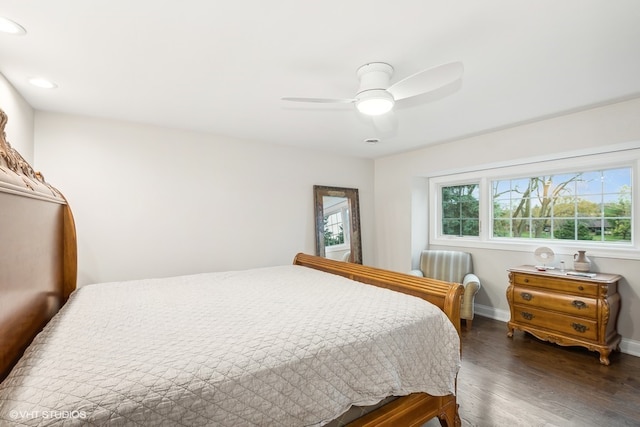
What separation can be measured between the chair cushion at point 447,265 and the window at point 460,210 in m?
0.41

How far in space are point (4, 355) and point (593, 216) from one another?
4572 millimetres

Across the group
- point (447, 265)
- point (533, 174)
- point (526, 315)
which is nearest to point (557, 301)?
point (526, 315)

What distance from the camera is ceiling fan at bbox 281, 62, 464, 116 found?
1560 millimetres

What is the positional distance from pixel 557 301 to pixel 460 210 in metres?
1.70

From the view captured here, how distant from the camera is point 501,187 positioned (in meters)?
3.89

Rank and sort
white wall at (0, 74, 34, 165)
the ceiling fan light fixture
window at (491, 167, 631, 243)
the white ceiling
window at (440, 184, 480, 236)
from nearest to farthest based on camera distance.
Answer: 1. the white ceiling
2. the ceiling fan light fixture
3. white wall at (0, 74, 34, 165)
4. window at (491, 167, 631, 243)
5. window at (440, 184, 480, 236)

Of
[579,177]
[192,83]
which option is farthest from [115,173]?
[579,177]

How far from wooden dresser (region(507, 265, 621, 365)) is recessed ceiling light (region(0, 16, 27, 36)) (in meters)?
4.22

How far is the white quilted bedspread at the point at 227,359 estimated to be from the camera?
3.11 feet

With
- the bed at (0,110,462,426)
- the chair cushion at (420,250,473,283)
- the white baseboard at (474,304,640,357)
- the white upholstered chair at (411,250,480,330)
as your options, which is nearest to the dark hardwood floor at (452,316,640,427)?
the white baseboard at (474,304,640,357)

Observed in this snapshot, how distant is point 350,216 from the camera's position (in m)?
4.48

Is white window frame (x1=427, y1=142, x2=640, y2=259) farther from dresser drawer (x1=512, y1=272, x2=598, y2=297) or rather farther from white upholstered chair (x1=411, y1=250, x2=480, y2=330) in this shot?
dresser drawer (x1=512, y1=272, x2=598, y2=297)

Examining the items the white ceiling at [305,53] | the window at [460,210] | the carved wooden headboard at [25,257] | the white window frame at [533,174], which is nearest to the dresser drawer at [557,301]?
the white window frame at [533,174]

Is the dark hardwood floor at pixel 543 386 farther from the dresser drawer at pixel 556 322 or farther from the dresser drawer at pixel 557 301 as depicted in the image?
the dresser drawer at pixel 557 301
